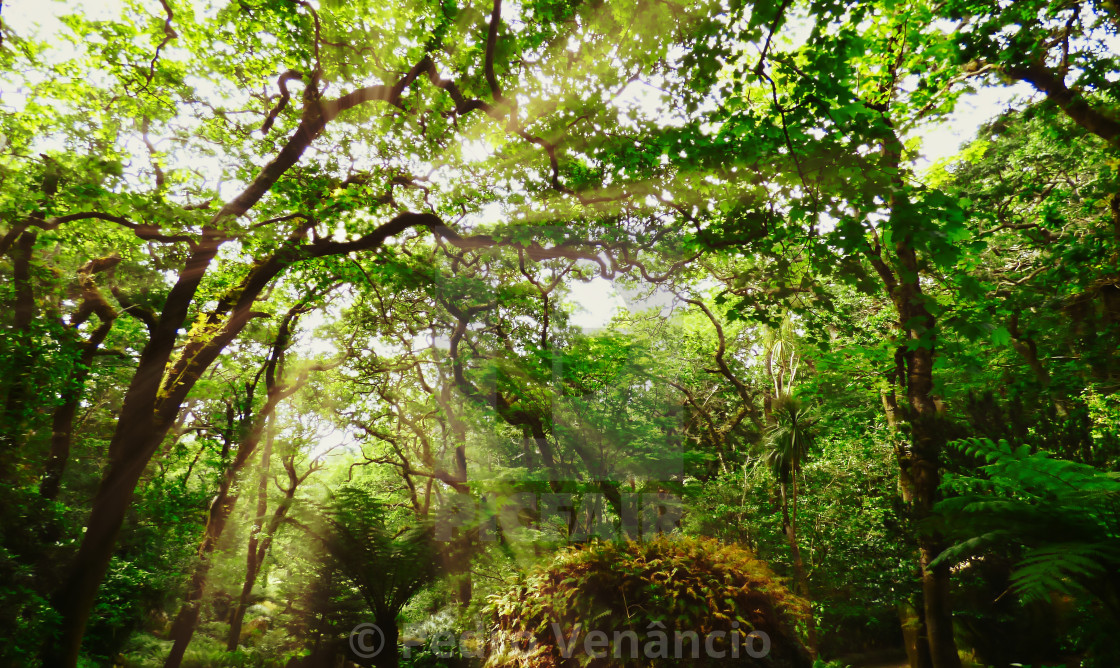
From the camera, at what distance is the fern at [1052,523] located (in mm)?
2471

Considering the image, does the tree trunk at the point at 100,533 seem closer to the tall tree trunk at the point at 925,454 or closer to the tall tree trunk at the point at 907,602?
the tall tree trunk at the point at 925,454

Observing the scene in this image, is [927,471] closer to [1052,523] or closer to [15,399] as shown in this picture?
[1052,523]

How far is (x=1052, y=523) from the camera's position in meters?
2.98

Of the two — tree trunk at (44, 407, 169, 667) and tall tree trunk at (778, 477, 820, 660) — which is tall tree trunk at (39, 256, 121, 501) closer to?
tree trunk at (44, 407, 169, 667)

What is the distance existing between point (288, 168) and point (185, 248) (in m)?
4.68

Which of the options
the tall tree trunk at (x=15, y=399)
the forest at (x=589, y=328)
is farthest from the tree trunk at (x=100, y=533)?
the tall tree trunk at (x=15, y=399)

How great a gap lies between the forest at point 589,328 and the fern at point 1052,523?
1.1 inches

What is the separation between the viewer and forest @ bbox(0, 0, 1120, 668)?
3.60 m

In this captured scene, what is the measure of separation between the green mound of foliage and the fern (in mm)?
1547

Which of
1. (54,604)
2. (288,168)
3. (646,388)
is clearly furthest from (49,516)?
(646,388)

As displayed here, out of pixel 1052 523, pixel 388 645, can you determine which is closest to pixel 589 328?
pixel 388 645

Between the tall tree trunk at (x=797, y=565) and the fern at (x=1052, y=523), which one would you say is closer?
the fern at (x=1052, y=523)

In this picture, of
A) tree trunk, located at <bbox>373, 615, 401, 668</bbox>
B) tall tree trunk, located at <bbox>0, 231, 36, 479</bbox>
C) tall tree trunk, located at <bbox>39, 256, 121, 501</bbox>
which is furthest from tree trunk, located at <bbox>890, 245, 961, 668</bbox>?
tall tree trunk, located at <bbox>39, 256, 121, 501</bbox>

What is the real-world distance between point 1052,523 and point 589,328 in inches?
377
